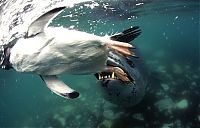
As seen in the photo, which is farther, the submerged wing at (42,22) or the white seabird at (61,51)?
the white seabird at (61,51)

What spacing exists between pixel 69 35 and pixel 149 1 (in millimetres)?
12661

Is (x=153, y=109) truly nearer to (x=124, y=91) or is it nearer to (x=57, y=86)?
(x=124, y=91)

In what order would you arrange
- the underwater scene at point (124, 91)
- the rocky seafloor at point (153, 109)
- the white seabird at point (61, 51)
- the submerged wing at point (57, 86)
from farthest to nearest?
the rocky seafloor at point (153, 109)
the underwater scene at point (124, 91)
the submerged wing at point (57, 86)
the white seabird at point (61, 51)

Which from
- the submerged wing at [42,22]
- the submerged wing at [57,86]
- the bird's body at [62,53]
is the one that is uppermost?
the submerged wing at [42,22]

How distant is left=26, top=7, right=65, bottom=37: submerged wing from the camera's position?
12.2ft

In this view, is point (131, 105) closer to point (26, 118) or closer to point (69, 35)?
point (69, 35)

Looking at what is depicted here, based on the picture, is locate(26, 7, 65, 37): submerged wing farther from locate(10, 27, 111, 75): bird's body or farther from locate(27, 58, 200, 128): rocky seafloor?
locate(27, 58, 200, 128): rocky seafloor

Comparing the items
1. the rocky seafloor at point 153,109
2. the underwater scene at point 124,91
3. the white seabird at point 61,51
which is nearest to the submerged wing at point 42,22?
the white seabird at point 61,51

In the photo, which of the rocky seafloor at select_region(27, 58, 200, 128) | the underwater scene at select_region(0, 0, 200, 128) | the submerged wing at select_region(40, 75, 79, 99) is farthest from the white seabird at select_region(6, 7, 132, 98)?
the rocky seafloor at select_region(27, 58, 200, 128)

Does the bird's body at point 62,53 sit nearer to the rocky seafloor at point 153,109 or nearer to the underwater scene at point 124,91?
the underwater scene at point 124,91

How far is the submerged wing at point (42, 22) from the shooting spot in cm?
373

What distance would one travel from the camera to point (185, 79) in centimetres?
1684

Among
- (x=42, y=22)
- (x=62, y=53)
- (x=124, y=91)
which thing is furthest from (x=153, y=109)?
(x=42, y=22)

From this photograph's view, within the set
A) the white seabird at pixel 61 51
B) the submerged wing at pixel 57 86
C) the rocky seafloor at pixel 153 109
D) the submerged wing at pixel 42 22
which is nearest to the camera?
the submerged wing at pixel 42 22
